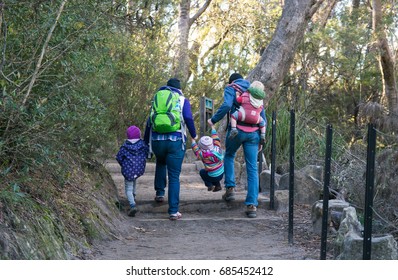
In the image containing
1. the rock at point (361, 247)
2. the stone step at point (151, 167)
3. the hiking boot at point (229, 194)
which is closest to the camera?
the rock at point (361, 247)

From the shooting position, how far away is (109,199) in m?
9.43

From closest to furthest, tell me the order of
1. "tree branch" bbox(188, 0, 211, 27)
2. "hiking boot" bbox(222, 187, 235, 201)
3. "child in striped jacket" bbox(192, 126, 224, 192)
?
"child in striped jacket" bbox(192, 126, 224, 192) → "hiking boot" bbox(222, 187, 235, 201) → "tree branch" bbox(188, 0, 211, 27)

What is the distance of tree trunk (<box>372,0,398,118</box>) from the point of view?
21328 millimetres

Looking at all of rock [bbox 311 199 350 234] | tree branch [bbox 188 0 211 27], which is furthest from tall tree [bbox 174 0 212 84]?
rock [bbox 311 199 350 234]

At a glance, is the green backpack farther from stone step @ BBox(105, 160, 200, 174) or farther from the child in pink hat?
stone step @ BBox(105, 160, 200, 174)

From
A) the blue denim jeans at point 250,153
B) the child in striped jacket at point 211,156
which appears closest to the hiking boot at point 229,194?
the child in striped jacket at point 211,156

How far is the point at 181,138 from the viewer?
9.02 m

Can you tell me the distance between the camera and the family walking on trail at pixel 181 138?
29.3 ft

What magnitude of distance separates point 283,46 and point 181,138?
19.6ft

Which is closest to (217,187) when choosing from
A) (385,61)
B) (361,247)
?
(361,247)

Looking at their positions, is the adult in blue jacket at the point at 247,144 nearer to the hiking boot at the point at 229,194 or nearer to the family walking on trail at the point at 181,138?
the family walking on trail at the point at 181,138

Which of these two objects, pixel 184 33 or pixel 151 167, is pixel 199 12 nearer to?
pixel 184 33

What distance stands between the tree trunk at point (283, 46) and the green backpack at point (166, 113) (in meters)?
5.44

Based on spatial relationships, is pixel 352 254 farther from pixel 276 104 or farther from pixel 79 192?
pixel 276 104
